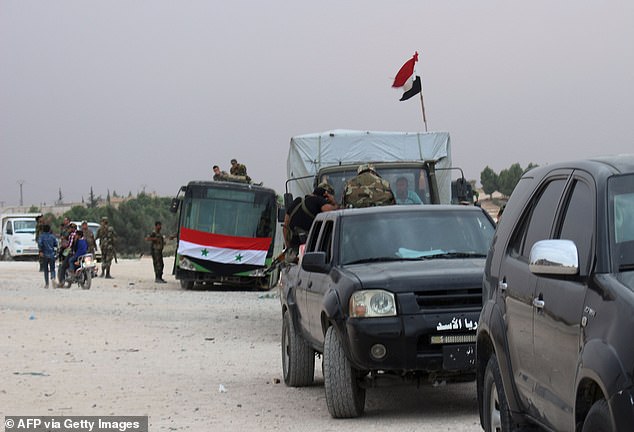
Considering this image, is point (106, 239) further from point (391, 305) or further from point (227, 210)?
point (391, 305)

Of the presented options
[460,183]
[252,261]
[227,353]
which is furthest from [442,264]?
[252,261]

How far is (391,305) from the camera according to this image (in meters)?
10.5

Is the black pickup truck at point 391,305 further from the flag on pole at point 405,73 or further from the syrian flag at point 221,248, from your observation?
the syrian flag at point 221,248

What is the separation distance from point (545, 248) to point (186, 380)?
899cm

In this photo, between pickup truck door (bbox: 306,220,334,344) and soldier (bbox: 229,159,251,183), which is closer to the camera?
pickup truck door (bbox: 306,220,334,344)

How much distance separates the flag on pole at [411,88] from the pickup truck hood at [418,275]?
16589 millimetres

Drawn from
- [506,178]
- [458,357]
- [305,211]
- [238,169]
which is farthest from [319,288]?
[506,178]

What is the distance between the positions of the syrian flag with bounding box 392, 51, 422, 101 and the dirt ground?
5370mm

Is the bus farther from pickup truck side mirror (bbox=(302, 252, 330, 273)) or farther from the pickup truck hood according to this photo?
the pickup truck hood

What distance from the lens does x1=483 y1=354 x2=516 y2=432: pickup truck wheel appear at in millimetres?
6970

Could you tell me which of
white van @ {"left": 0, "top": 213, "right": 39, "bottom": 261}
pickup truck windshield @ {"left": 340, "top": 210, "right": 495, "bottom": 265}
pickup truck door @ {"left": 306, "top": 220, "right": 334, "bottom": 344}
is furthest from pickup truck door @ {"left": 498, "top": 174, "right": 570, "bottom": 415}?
white van @ {"left": 0, "top": 213, "right": 39, "bottom": 261}

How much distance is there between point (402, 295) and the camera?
34.4ft

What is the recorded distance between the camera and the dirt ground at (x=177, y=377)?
10.9m

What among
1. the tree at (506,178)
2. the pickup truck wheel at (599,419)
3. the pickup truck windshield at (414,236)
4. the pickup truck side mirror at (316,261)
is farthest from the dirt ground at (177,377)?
the tree at (506,178)
